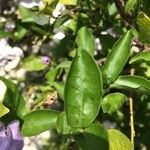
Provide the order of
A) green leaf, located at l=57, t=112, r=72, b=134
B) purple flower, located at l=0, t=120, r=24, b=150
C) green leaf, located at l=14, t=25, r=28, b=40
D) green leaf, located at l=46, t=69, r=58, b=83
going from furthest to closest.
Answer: green leaf, located at l=14, t=25, r=28, b=40
green leaf, located at l=46, t=69, r=58, b=83
green leaf, located at l=57, t=112, r=72, b=134
purple flower, located at l=0, t=120, r=24, b=150

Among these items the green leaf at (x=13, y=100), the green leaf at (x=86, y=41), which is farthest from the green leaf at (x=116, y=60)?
the green leaf at (x=13, y=100)

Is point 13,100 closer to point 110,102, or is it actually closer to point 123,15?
point 110,102

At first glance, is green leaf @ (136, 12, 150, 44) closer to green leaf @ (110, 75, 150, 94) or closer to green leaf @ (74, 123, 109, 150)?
green leaf @ (110, 75, 150, 94)

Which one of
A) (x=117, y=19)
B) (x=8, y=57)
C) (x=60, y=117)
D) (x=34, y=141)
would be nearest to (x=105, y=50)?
(x=117, y=19)

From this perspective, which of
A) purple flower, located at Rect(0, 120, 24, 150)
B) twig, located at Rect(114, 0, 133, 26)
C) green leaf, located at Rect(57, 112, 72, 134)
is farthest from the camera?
twig, located at Rect(114, 0, 133, 26)

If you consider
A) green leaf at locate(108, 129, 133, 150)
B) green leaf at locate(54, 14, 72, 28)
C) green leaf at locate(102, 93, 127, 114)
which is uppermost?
green leaf at locate(54, 14, 72, 28)

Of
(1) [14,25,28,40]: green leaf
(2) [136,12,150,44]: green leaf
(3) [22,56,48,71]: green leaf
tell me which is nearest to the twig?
(2) [136,12,150,44]: green leaf
